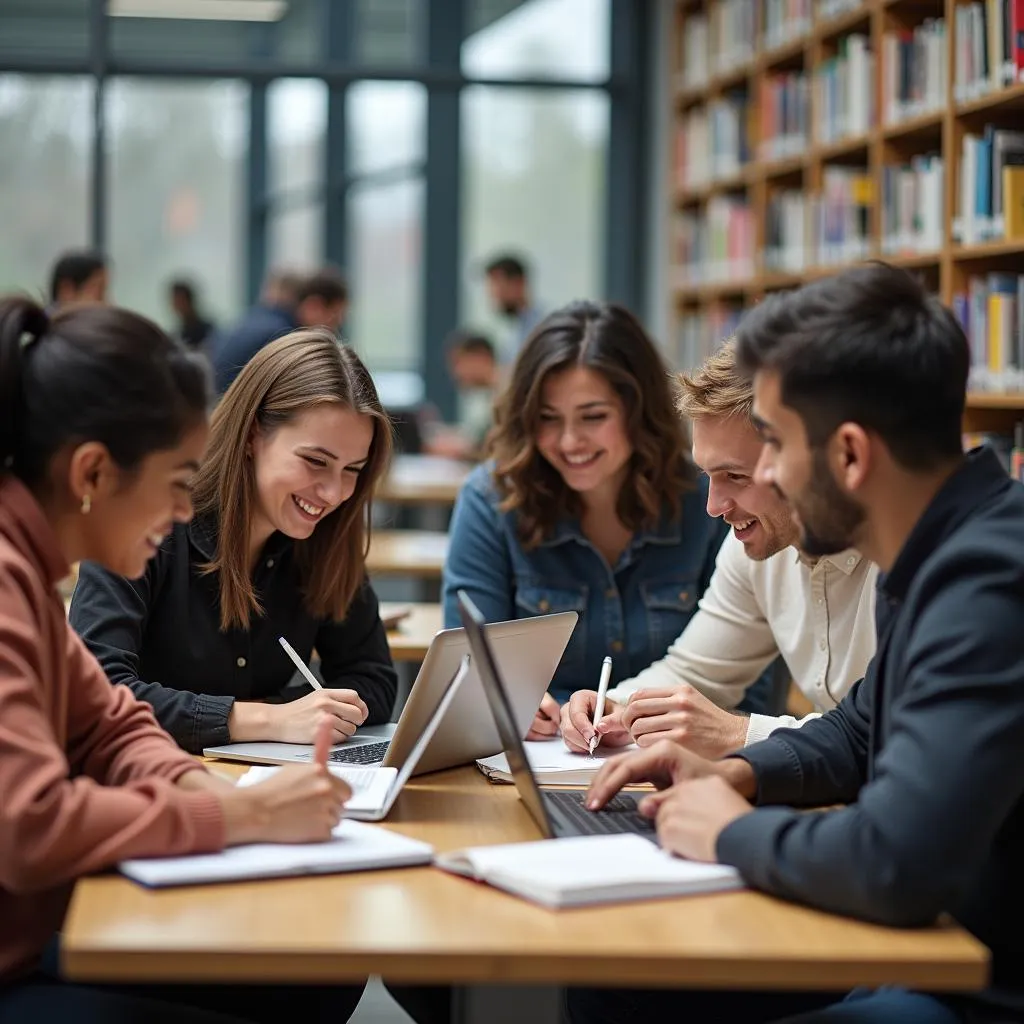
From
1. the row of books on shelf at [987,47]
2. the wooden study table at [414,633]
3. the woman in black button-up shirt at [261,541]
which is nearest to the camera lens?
the woman in black button-up shirt at [261,541]

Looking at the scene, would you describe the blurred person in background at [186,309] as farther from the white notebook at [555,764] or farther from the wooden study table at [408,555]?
the white notebook at [555,764]

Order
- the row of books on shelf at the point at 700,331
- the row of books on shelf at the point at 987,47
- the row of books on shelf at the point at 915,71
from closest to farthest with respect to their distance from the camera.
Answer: the row of books on shelf at the point at 987,47
the row of books on shelf at the point at 915,71
the row of books on shelf at the point at 700,331

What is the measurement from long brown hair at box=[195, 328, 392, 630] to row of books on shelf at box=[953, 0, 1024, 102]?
2516mm

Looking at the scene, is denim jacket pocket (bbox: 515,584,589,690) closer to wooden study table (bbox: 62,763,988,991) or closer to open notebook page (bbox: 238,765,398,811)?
open notebook page (bbox: 238,765,398,811)

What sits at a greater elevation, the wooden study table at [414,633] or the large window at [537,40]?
the large window at [537,40]

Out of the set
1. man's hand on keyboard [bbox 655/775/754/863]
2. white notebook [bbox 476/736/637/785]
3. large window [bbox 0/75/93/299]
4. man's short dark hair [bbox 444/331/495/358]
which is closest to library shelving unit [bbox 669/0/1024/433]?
man's short dark hair [bbox 444/331/495/358]

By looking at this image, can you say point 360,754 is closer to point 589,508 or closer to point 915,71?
point 589,508

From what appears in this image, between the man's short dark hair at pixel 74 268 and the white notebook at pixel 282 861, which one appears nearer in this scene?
the white notebook at pixel 282 861

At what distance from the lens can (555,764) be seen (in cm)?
204

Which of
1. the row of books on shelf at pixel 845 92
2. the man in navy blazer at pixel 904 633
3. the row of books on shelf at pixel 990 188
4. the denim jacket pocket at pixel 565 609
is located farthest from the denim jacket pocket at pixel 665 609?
the row of books on shelf at pixel 845 92

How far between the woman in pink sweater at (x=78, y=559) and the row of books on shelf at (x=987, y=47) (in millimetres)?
3169

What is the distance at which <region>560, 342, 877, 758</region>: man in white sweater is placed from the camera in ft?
6.64

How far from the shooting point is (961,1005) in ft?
5.11

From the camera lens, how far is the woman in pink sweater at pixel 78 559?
145cm
